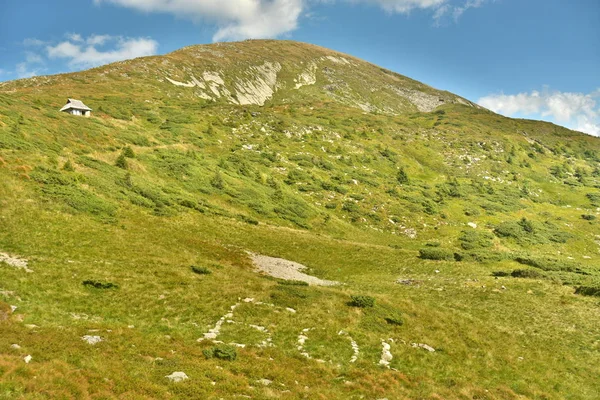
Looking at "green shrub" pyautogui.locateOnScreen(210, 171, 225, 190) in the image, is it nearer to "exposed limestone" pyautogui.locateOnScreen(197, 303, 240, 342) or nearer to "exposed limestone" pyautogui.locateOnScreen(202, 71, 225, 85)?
"exposed limestone" pyautogui.locateOnScreen(197, 303, 240, 342)

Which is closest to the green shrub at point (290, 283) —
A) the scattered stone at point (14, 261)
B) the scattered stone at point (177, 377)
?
the scattered stone at point (177, 377)

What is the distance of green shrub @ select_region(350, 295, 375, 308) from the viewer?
26078 mm

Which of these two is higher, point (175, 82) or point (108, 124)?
point (175, 82)

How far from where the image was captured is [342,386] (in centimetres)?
1659

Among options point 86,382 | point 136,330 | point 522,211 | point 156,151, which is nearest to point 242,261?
point 136,330

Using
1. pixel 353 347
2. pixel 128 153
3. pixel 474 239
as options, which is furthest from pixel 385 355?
pixel 128 153

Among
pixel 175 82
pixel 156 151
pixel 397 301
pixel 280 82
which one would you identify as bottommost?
pixel 397 301

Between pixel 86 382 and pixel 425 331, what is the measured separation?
758 inches

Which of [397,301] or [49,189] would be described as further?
Answer: [49,189]

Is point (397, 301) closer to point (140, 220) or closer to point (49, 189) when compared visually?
point (140, 220)

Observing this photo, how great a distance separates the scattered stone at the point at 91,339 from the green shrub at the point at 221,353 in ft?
14.9

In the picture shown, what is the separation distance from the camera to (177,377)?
1439 centimetres

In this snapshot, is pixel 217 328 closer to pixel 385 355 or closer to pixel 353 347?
pixel 353 347

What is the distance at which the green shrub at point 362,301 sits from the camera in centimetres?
2608
